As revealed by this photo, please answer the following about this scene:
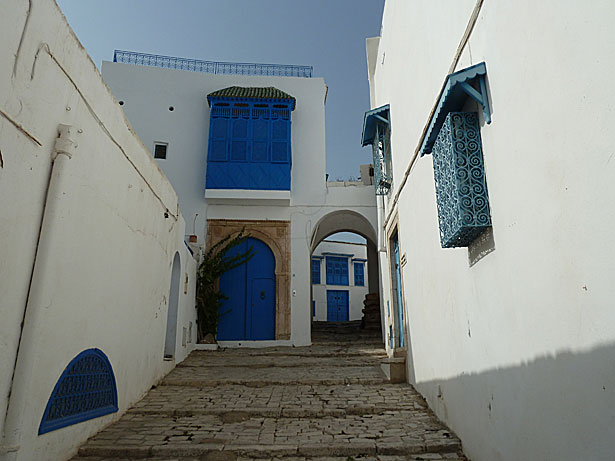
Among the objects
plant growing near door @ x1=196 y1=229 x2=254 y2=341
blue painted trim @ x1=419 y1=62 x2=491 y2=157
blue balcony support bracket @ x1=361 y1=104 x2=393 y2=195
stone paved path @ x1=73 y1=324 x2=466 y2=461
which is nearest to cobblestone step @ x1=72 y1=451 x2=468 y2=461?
stone paved path @ x1=73 y1=324 x2=466 y2=461

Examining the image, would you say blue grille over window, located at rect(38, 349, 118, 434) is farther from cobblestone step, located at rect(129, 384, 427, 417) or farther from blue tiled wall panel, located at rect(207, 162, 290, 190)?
blue tiled wall panel, located at rect(207, 162, 290, 190)

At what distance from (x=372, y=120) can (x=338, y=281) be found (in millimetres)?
15205

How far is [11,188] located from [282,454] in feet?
9.47

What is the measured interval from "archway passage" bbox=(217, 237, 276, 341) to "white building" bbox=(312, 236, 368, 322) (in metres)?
10.0

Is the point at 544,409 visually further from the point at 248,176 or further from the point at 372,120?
the point at 248,176

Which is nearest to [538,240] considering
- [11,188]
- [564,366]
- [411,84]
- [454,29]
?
[564,366]

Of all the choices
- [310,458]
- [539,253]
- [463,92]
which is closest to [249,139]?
[463,92]

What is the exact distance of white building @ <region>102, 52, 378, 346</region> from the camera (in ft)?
38.2

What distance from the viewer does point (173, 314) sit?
7.81 metres

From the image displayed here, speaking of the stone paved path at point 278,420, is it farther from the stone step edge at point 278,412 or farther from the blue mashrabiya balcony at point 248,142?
the blue mashrabiya balcony at point 248,142

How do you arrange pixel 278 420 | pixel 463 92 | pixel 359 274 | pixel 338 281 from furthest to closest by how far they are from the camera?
pixel 359 274 → pixel 338 281 → pixel 278 420 → pixel 463 92

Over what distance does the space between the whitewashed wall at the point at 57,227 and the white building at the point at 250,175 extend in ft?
21.3

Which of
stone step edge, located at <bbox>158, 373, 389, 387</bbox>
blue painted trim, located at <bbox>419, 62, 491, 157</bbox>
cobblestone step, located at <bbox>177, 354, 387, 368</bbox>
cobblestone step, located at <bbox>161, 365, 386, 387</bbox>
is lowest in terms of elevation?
stone step edge, located at <bbox>158, 373, 389, 387</bbox>

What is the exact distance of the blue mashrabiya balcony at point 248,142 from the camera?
11805mm
